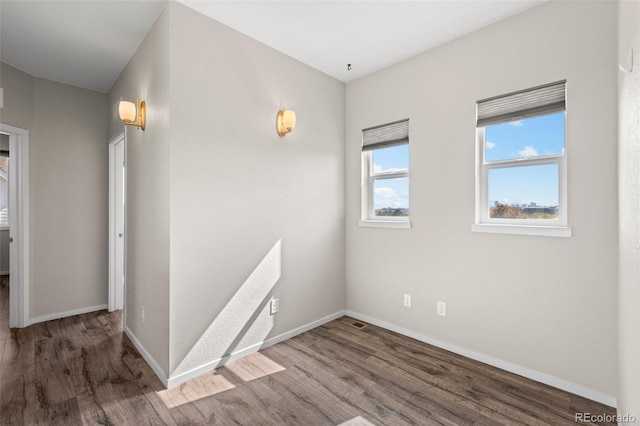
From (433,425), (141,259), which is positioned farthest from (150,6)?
(433,425)

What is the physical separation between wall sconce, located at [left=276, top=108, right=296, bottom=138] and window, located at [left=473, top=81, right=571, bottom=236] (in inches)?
62.3

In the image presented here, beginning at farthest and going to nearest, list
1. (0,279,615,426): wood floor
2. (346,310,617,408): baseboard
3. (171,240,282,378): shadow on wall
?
(171,240,282,378): shadow on wall → (346,310,617,408): baseboard → (0,279,615,426): wood floor

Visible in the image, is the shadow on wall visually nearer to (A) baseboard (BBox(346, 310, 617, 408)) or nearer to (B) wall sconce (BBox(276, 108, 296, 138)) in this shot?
(B) wall sconce (BBox(276, 108, 296, 138))

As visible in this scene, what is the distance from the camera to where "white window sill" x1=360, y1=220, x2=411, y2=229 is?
302 centimetres

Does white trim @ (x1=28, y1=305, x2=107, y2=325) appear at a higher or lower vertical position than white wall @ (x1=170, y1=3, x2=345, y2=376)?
lower

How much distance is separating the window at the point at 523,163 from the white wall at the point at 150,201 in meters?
2.49

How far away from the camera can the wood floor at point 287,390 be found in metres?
1.88

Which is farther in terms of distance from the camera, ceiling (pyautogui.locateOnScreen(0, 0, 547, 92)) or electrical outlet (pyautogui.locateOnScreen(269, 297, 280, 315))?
electrical outlet (pyautogui.locateOnScreen(269, 297, 280, 315))

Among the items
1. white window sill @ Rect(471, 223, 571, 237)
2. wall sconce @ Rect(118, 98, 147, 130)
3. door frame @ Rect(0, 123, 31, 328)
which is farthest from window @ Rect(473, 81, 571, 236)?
door frame @ Rect(0, 123, 31, 328)

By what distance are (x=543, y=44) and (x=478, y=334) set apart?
227 cm

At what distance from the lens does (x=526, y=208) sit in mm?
2371

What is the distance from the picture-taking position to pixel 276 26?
8.27 feet

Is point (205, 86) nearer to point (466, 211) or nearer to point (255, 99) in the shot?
point (255, 99)

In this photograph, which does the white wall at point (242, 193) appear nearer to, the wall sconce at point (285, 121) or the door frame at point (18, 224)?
the wall sconce at point (285, 121)
